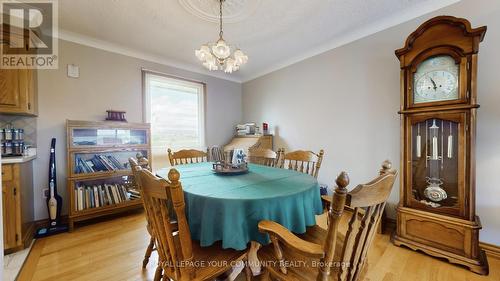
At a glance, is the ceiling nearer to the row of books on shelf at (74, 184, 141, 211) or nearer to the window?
the window

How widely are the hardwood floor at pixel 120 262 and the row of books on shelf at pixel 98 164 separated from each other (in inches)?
28.5

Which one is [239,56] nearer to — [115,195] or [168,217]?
[168,217]

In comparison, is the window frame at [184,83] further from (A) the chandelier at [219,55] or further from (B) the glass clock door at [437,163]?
(B) the glass clock door at [437,163]

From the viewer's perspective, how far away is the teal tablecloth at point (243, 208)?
39.8 inches

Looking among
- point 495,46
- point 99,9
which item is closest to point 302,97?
point 495,46

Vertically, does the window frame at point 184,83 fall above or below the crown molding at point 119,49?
below

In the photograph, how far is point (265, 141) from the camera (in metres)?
3.52

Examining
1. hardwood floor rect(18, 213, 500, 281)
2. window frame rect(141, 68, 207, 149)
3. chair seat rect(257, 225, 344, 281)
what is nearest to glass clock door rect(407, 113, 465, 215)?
hardwood floor rect(18, 213, 500, 281)

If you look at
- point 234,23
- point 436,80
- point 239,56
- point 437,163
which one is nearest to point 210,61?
point 239,56

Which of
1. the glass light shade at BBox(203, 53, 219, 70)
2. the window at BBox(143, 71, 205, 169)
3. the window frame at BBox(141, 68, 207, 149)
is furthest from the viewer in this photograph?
the window at BBox(143, 71, 205, 169)

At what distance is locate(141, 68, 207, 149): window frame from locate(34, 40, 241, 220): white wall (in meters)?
0.06

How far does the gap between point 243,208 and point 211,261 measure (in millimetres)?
338

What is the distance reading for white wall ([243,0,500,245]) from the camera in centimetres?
169

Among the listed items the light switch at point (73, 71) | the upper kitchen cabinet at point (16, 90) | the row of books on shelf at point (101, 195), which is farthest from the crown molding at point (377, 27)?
the upper kitchen cabinet at point (16, 90)
